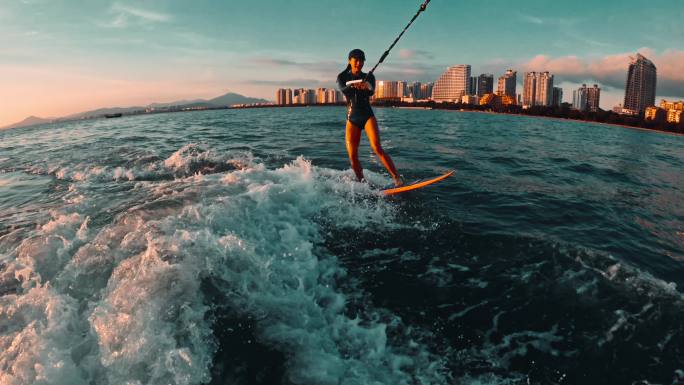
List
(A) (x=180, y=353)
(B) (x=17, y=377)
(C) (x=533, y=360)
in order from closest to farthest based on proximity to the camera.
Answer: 1. (B) (x=17, y=377)
2. (A) (x=180, y=353)
3. (C) (x=533, y=360)

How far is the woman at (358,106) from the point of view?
8.95 metres

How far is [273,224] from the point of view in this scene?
675 cm

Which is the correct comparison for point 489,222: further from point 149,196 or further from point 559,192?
point 149,196

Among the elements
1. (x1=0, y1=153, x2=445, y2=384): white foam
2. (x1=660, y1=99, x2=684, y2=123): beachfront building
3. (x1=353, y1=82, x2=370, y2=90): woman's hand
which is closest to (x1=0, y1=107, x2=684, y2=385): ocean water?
(x1=0, y1=153, x2=445, y2=384): white foam

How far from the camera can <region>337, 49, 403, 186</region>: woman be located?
29.4 ft

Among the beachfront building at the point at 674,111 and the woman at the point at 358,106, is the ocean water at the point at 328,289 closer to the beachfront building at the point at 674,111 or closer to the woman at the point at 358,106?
the woman at the point at 358,106

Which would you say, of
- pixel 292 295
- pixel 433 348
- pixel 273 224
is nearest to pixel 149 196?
pixel 273 224

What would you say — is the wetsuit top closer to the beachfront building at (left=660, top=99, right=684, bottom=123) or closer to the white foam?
the white foam

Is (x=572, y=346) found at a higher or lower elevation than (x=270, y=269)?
lower

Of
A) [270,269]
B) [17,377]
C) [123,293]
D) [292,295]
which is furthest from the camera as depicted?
[270,269]

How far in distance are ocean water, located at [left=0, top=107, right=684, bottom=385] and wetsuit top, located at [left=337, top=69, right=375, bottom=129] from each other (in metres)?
1.95

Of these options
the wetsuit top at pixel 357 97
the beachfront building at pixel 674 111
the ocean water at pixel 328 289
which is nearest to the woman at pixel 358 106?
the wetsuit top at pixel 357 97

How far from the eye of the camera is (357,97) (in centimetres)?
911

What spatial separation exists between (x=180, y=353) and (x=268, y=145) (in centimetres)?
1641
